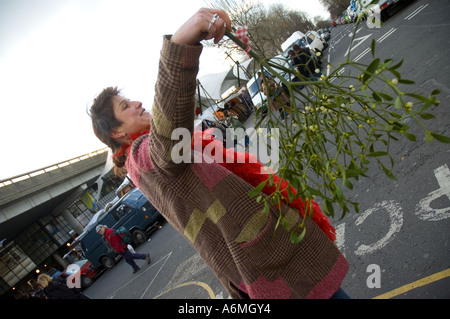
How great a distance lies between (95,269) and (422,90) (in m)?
12.6

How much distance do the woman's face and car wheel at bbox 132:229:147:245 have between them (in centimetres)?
1095

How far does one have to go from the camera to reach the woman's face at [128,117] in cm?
162

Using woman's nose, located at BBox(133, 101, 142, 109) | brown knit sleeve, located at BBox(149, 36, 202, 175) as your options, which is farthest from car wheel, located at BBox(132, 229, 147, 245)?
brown knit sleeve, located at BBox(149, 36, 202, 175)

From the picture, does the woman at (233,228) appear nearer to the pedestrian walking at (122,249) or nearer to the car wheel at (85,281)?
the pedestrian walking at (122,249)

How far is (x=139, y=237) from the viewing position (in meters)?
11.8

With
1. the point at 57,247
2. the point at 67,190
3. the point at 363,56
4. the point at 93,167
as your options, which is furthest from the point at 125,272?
the point at 93,167

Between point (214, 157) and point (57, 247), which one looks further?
point (57, 247)

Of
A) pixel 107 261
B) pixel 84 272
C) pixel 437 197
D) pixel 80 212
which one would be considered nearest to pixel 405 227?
pixel 437 197

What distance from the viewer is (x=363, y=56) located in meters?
10.1

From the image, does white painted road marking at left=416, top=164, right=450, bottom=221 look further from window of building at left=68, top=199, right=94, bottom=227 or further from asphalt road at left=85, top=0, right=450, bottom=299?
window of building at left=68, top=199, right=94, bottom=227

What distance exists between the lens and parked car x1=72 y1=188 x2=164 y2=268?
11875 mm

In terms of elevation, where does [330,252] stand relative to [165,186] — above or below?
below
